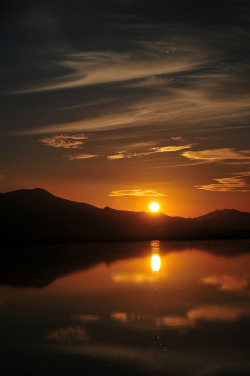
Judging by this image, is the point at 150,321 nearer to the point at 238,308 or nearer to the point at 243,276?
the point at 238,308

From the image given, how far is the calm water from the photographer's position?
15.8 m

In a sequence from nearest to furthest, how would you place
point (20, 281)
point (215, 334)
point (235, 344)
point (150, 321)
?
point (235, 344) → point (215, 334) → point (150, 321) → point (20, 281)

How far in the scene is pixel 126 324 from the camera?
70.4ft

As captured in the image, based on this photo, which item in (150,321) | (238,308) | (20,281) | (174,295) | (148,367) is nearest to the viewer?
(148,367)

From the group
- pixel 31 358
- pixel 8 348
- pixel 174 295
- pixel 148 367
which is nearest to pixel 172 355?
pixel 148 367

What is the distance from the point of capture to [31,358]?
55.2 feet

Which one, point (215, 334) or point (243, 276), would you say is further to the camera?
point (243, 276)

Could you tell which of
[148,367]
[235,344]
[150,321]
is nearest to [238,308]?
[150,321]

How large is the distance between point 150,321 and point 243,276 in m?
17.7

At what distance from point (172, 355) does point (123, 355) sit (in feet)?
5.32

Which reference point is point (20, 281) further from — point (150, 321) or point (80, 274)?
point (150, 321)

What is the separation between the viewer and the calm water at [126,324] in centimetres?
1580

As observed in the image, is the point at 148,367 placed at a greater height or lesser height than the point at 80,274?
lesser

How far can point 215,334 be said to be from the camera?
19469 mm
